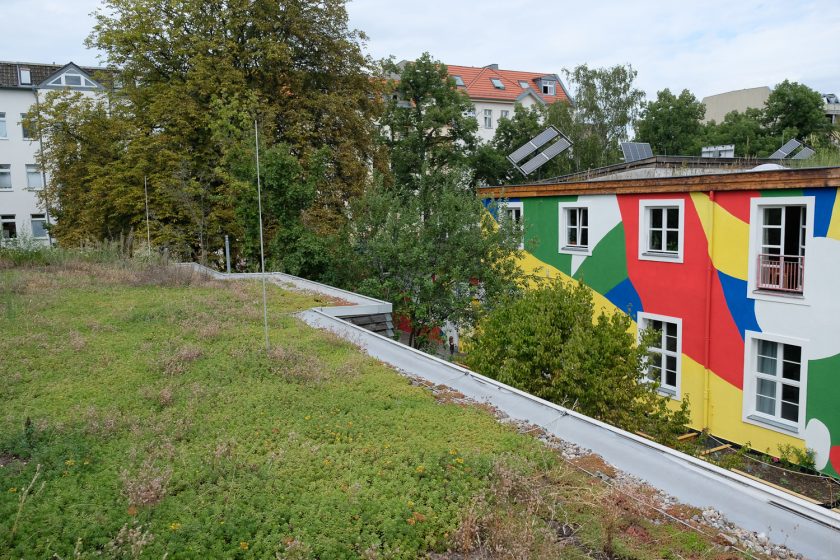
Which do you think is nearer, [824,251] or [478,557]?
[478,557]

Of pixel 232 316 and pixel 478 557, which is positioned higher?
pixel 232 316

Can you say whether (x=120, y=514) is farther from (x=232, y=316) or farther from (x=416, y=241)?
(x=416, y=241)

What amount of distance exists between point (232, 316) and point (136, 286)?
5.31m

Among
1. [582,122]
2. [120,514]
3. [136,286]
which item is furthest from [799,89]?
[120,514]

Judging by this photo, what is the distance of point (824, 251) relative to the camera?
43.8ft

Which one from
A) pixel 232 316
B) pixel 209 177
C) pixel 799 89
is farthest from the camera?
pixel 799 89

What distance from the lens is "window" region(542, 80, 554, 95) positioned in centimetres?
6194

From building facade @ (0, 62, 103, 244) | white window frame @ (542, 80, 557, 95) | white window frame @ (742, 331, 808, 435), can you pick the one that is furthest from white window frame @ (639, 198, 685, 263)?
white window frame @ (542, 80, 557, 95)

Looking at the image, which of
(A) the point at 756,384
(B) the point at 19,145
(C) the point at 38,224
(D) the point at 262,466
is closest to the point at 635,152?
(A) the point at 756,384

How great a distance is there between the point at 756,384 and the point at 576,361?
270 inches

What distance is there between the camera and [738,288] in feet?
49.6

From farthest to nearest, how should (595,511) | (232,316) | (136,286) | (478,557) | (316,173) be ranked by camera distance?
(316,173)
(136,286)
(232,316)
(595,511)
(478,557)

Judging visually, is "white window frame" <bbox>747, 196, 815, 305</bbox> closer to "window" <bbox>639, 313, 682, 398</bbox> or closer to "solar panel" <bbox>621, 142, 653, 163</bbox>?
"window" <bbox>639, 313, 682, 398</bbox>

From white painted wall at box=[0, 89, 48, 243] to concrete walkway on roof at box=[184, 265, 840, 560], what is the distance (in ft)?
145
